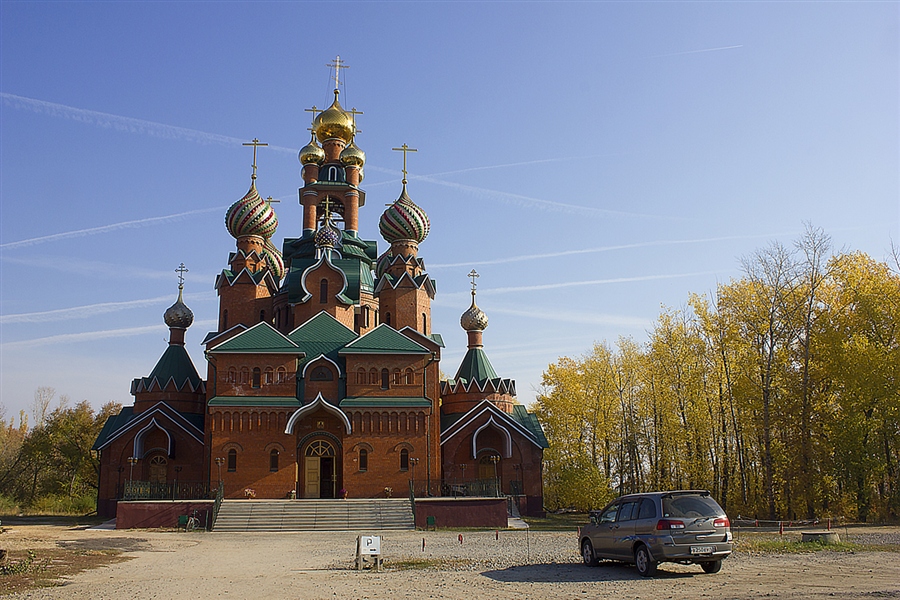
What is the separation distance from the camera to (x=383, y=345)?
3092cm

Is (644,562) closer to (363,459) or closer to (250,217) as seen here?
(363,459)

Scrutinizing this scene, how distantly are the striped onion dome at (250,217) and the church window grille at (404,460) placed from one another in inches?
584

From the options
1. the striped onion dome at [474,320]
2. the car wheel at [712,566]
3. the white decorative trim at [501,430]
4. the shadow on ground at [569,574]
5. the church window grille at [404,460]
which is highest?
the striped onion dome at [474,320]

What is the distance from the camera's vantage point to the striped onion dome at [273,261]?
128 ft

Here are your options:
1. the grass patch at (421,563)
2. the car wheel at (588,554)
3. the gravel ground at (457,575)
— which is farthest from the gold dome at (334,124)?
the car wheel at (588,554)

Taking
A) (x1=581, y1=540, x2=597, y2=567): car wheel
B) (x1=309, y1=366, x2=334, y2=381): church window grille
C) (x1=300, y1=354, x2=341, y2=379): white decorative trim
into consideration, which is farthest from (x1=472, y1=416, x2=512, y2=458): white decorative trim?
(x1=581, y1=540, x2=597, y2=567): car wheel

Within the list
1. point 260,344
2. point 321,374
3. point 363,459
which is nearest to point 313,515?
point 363,459

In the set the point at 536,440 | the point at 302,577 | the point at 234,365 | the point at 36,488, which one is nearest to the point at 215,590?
the point at 302,577

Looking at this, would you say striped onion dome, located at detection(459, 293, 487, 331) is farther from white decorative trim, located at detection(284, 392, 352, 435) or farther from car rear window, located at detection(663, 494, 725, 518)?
car rear window, located at detection(663, 494, 725, 518)

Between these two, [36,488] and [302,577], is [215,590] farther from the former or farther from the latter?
[36,488]

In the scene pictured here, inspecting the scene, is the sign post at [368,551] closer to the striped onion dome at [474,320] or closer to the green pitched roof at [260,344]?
the green pitched roof at [260,344]

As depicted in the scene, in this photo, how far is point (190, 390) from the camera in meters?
35.2

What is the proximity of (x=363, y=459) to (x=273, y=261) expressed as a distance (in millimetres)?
14585

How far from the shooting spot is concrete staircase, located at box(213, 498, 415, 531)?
83.4 feet
